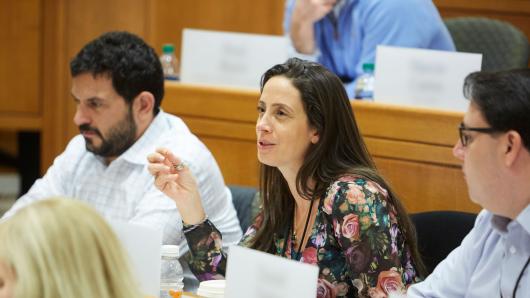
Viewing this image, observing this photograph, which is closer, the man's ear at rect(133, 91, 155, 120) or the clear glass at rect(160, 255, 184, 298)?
the clear glass at rect(160, 255, 184, 298)

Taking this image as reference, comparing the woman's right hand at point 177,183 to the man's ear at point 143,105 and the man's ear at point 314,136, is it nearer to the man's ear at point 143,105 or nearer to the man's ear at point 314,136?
the man's ear at point 314,136

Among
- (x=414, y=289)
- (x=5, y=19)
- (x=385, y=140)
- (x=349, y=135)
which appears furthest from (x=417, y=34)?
(x=5, y=19)

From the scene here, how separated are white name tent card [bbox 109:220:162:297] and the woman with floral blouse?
0.46 meters

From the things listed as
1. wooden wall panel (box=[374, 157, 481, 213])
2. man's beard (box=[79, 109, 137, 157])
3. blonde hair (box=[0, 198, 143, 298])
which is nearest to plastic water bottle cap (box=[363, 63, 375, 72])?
wooden wall panel (box=[374, 157, 481, 213])

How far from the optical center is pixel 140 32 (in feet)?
20.0

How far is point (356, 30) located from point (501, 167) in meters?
2.42

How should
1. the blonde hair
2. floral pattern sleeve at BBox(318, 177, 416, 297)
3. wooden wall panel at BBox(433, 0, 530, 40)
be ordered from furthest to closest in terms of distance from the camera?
wooden wall panel at BBox(433, 0, 530, 40) → floral pattern sleeve at BBox(318, 177, 416, 297) → the blonde hair

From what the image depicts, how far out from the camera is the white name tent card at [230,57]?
13.9ft

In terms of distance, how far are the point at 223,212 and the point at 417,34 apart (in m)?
1.48

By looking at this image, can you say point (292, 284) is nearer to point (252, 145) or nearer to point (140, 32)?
point (252, 145)

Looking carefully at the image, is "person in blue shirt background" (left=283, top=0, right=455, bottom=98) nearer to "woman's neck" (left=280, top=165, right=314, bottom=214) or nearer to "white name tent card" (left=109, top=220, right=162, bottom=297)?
"woman's neck" (left=280, top=165, right=314, bottom=214)

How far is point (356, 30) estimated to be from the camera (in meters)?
4.46

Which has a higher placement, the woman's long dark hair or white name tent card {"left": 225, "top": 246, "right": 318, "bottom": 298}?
the woman's long dark hair

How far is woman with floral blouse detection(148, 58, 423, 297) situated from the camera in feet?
8.04
